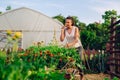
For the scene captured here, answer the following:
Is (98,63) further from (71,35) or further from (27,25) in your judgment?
(27,25)

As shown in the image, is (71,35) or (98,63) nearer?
(71,35)

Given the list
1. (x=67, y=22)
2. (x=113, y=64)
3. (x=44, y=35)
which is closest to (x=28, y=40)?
(x=44, y=35)

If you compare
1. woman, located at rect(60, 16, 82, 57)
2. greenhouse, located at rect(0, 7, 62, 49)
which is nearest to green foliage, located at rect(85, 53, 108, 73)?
woman, located at rect(60, 16, 82, 57)

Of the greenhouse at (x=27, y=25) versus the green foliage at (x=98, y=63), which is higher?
the greenhouse at (x=27, y=25)

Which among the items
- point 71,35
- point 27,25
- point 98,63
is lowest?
point 98,63

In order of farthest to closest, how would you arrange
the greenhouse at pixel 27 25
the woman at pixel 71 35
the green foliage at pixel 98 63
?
the greenhouse at pixel 27 25 → the green foliage at pixel 98 63 → the woman at pixel 71 35

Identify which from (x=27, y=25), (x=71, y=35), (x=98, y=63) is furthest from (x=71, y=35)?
(x=27, y=25)

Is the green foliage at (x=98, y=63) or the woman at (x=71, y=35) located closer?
the woman at (x=71, y=35)

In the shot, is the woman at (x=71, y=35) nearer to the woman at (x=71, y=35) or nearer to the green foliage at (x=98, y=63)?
the woman at (x=71, y=35)

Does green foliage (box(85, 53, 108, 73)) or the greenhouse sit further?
the greenhouse

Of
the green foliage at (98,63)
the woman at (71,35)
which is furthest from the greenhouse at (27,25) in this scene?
the woman at (71,35)

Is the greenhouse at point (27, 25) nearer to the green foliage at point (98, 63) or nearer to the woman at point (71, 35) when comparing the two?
the green foliage at point (98, 63)

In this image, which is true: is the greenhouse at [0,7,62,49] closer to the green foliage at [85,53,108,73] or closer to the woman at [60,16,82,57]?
the green foliage at [85,53,108,73]

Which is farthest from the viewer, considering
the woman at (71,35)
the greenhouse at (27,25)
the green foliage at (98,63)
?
the greenhouse at (27,25)
